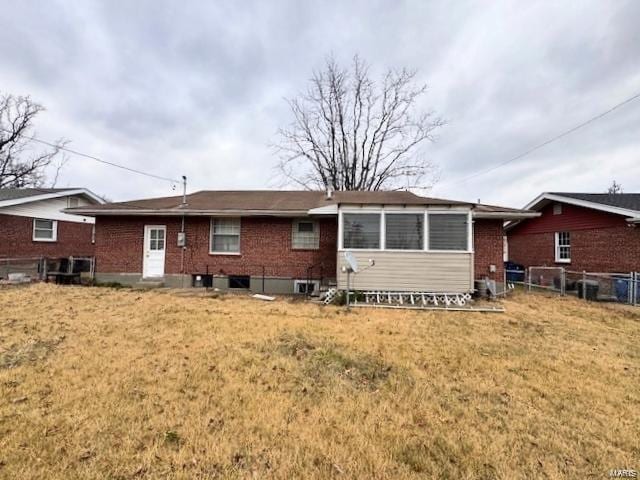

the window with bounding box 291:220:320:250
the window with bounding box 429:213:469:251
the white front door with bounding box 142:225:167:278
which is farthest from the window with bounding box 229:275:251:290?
the window with bounding box 429:213:469:251

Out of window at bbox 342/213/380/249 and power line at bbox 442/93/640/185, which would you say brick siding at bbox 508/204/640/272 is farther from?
window at bbox 342/213/380/249

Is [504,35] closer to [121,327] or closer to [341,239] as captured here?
[341,239]

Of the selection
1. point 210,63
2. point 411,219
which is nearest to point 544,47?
point 411,219

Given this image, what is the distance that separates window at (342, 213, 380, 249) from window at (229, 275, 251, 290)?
405 centimetres

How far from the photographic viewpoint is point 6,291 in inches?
371

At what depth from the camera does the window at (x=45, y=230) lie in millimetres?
15117

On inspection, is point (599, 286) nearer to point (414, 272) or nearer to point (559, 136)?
point (559, 136)

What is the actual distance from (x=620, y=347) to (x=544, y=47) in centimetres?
1093

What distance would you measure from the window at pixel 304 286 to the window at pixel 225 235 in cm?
265

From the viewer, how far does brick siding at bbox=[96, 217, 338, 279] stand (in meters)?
11.2

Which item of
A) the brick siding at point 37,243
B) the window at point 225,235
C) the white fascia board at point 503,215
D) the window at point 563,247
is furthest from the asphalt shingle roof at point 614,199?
the brick siding at point 37,243

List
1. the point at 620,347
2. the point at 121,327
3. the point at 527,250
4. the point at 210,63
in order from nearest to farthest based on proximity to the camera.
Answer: the point at 620,347, the point at 121,327, the point at 210,63, the point at 527,250

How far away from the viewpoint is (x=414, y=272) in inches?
364

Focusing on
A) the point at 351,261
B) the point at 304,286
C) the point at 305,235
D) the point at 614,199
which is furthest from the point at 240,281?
the point at 614,199
